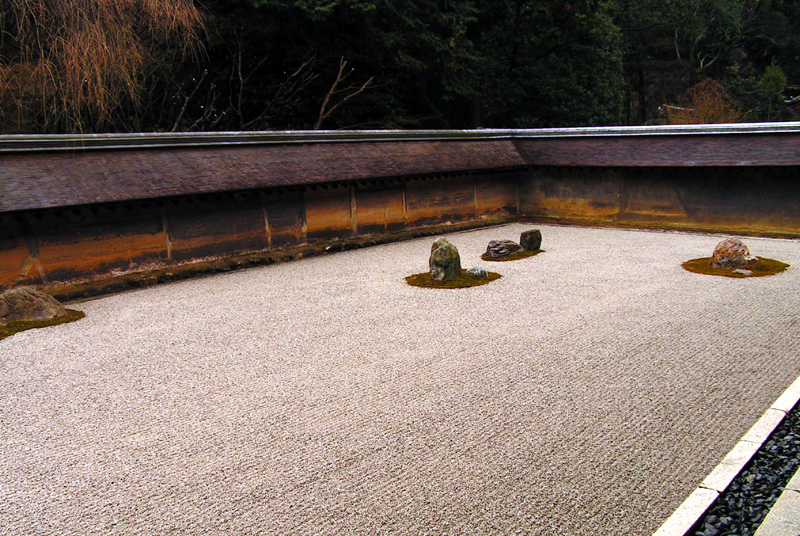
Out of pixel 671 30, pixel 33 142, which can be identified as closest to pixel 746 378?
pixel 33 142

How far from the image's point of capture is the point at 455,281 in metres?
8.96

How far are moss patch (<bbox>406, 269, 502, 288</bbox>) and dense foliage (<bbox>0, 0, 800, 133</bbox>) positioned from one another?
6229 mm

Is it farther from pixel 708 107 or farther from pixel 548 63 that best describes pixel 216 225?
pixel 708 107

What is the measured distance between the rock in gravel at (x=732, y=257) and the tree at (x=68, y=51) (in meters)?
10.1

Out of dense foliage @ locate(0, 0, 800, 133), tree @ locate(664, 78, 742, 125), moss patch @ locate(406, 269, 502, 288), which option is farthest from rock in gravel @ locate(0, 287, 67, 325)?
tree @ locate(664, 78, 742, 125)

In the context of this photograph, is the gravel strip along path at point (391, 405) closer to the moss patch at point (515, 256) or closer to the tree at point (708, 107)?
the moss patch at point (515, 256)

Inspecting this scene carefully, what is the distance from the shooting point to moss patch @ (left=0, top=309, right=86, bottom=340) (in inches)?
286

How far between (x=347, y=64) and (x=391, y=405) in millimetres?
15403

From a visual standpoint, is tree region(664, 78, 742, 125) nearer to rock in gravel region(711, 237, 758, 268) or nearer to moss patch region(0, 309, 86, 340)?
rock in gravel region(711, 237, 758, 268)

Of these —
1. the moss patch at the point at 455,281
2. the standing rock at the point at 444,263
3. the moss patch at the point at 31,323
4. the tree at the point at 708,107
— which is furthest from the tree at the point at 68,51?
the tree at the point at 708,107

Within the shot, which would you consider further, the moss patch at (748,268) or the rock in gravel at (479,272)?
the rock in gravel at (479,272)

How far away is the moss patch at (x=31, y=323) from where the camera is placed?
286 inches

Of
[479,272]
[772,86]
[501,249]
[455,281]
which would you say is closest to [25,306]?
[455,281]

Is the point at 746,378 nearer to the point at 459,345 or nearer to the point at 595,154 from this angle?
the point at 459,345
